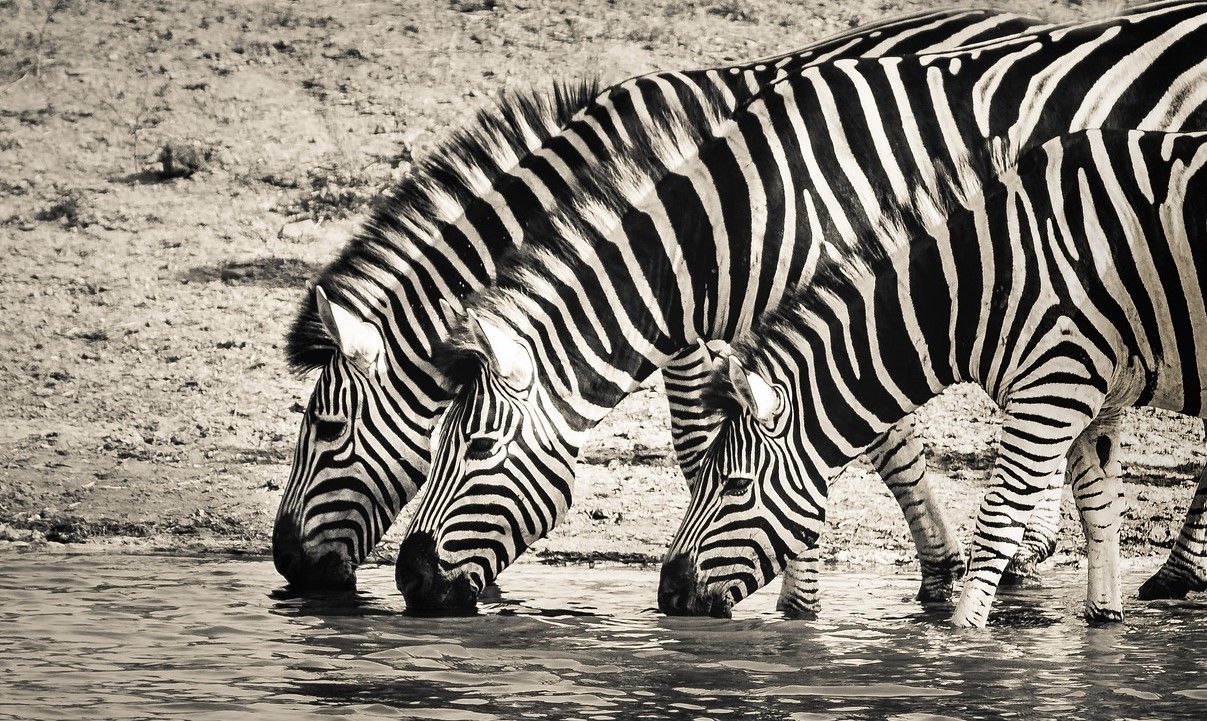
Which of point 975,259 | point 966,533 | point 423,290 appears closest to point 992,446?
point 966,533

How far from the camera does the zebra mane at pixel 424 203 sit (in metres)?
7.78

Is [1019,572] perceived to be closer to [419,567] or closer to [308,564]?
[419,567]

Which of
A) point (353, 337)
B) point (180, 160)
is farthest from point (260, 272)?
point (353, 337)

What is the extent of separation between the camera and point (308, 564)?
25.0ft

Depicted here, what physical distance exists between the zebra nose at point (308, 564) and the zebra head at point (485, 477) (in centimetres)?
68

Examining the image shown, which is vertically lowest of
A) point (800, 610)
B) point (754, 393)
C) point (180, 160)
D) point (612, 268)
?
point (800, 610)

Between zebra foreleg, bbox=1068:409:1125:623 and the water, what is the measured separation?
13cm

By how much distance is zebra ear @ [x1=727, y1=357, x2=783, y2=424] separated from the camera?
6.84 meters

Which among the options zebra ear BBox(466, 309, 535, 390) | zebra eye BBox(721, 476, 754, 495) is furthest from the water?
zebra ear BBox(466, 309, 535, 390)

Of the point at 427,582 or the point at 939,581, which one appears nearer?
the point at 427,582

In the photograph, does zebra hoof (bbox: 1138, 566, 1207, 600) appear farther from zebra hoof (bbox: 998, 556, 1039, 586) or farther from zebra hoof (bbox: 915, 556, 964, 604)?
zebra hoof (bbox: 915, 556, 964, 604)

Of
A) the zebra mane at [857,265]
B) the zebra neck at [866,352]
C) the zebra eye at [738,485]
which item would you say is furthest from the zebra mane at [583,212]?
the zebra eye at [738,485]

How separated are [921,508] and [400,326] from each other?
2537mm

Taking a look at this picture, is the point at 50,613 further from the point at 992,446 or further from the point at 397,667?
the point at 992,446
